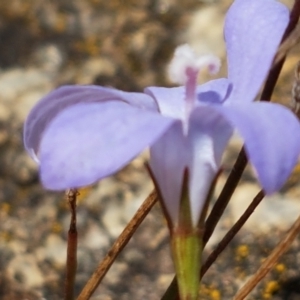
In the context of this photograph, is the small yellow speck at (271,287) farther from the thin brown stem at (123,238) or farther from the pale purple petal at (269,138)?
the pale purple petal at (269,138)

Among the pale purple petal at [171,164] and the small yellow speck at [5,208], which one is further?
the small yellow speck at [5,208]

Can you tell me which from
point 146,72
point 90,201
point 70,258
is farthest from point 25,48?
point 70,258

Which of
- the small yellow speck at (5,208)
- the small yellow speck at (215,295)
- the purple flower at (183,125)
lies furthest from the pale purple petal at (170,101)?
the small yellow speck at (5,208)

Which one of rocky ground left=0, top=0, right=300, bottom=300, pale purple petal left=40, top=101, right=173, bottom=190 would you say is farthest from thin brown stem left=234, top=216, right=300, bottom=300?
rocky ground left=0, top=0, right=300, bottom=300

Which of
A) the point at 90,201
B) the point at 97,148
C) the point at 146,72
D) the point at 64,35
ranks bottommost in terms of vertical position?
the point at 97,148

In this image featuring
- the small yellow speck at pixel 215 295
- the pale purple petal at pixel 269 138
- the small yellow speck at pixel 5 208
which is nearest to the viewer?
the pale purple petal at pixel 269 138

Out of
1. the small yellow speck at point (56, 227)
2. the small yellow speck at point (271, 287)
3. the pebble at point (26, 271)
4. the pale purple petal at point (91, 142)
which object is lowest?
the pale purple petal at point (91, 142)

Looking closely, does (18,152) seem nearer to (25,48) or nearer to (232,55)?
(25,48)
